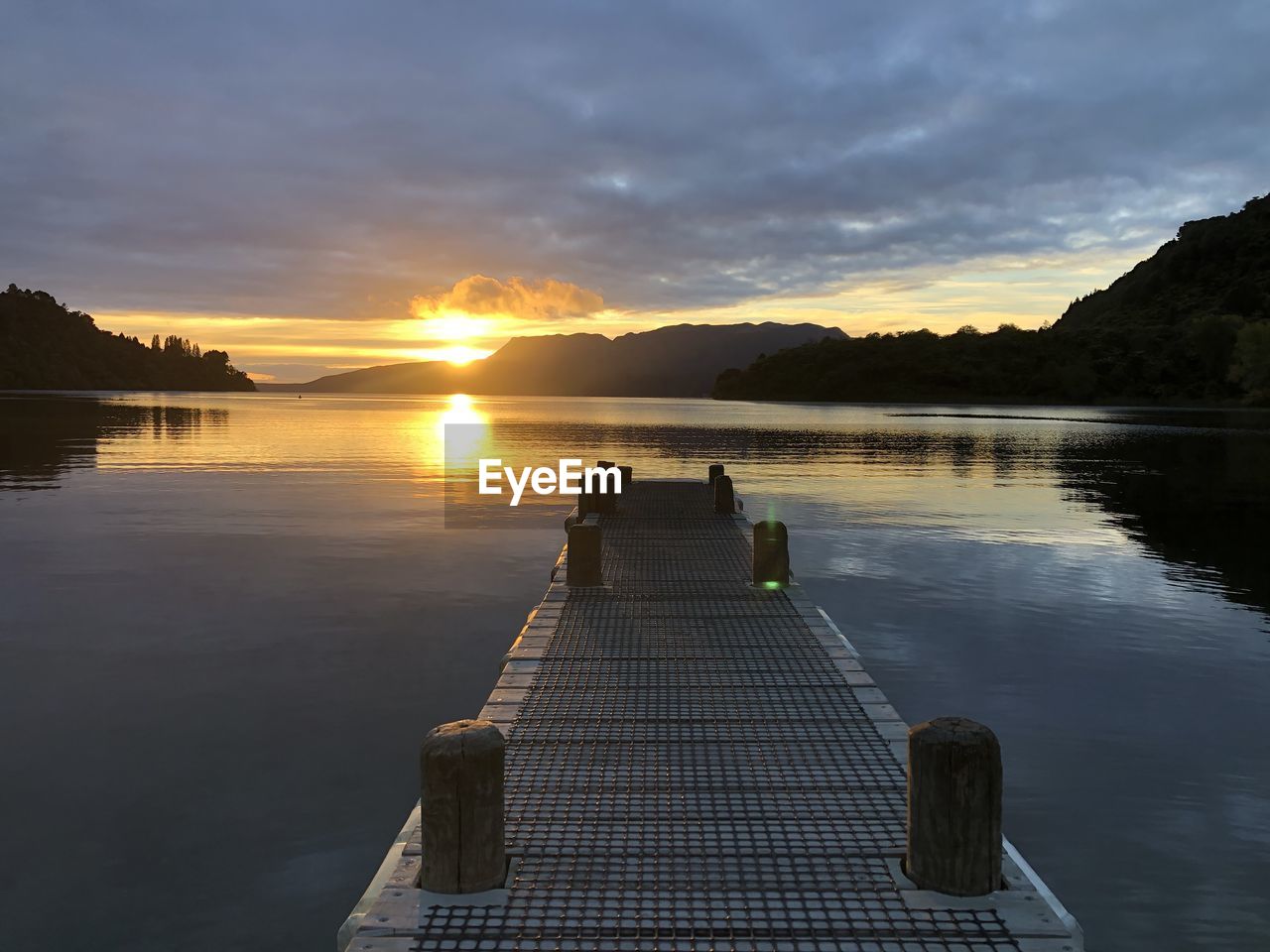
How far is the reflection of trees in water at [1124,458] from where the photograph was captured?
84.4 ft

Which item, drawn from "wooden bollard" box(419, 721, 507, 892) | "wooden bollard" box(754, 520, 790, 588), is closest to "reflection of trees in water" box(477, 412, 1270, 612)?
"wooden bollard" box(754, 520, 790, 588)

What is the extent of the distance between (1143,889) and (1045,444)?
70.6m

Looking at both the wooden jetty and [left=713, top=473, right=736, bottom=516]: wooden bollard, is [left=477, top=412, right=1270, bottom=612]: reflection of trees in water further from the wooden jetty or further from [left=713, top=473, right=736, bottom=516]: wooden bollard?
the wooden jetty

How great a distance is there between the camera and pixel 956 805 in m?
5.92

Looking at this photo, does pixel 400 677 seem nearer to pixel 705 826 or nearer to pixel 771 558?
pixel 771 558

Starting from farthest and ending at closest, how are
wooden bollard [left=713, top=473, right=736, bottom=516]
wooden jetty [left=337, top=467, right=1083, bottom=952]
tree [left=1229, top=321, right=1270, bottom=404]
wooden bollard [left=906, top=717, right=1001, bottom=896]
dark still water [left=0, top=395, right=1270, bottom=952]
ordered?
tree [left=1229, top=321, right=1270, bottom=404] < wooden bollard [left=713, top=473, right=736, bottom=516] < dark still water [left=0, top=395, right=1270, bottom=952] < wooden bollard [left=906, top=717, right=1001, bottom=896] < wooden jetty [left=337, top=467, right=1083, bottom=952]

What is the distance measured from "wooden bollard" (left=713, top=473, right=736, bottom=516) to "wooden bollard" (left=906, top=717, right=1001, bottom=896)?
823 inches

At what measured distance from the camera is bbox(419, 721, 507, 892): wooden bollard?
19.1ft

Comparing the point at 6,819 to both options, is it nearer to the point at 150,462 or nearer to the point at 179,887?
the point at 179,887

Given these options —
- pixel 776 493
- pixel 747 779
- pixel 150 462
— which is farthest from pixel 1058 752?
pixel 150 462

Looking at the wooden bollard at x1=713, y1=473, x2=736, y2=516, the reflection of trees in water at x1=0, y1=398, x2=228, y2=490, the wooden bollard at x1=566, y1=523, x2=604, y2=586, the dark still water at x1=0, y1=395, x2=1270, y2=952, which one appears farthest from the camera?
the reflection of trees in water at x1=0, y1=398, x2=228, y2=490

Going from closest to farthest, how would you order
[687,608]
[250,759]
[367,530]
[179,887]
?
[179,887], [250,759], [687,608], [367,530]

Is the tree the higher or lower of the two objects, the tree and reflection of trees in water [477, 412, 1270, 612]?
the higher

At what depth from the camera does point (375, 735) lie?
11.6 metres
